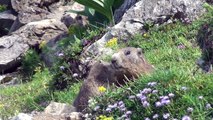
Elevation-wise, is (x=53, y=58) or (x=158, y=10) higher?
(x=158, y=10)

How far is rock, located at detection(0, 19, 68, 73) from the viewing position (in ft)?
35.9

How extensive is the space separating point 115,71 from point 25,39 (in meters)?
5.94

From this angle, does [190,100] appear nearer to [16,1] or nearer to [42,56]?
[42,56]

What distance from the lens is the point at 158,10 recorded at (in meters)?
8.20

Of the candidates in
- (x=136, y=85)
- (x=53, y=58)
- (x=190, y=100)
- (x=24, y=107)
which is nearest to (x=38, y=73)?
(x=53, y=58)

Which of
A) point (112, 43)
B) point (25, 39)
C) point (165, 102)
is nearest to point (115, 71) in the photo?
point (165, 102)

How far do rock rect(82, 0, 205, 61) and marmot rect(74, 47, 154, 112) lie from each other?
2080 millimetres

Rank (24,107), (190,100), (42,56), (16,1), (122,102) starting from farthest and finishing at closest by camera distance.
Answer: (16,1) < (42,56) < (24,107) < (122,102) < (190,100)

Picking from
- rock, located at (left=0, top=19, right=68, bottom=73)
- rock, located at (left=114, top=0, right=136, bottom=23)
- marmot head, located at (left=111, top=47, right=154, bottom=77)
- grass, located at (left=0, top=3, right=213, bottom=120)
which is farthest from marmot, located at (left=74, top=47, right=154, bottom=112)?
rock, located at (left=0, top=19, right=68, bottom=73)

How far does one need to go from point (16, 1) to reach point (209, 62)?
883cm

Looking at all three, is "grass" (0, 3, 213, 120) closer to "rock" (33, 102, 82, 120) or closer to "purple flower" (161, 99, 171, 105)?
"purple flower" (161, 99, 171, 105)

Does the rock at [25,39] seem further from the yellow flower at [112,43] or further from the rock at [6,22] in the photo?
the yellow flower at [112,43]

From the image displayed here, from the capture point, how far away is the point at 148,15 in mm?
8242

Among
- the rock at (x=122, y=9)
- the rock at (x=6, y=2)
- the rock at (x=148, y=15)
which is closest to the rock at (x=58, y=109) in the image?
the rock at (x=148, y=15)
